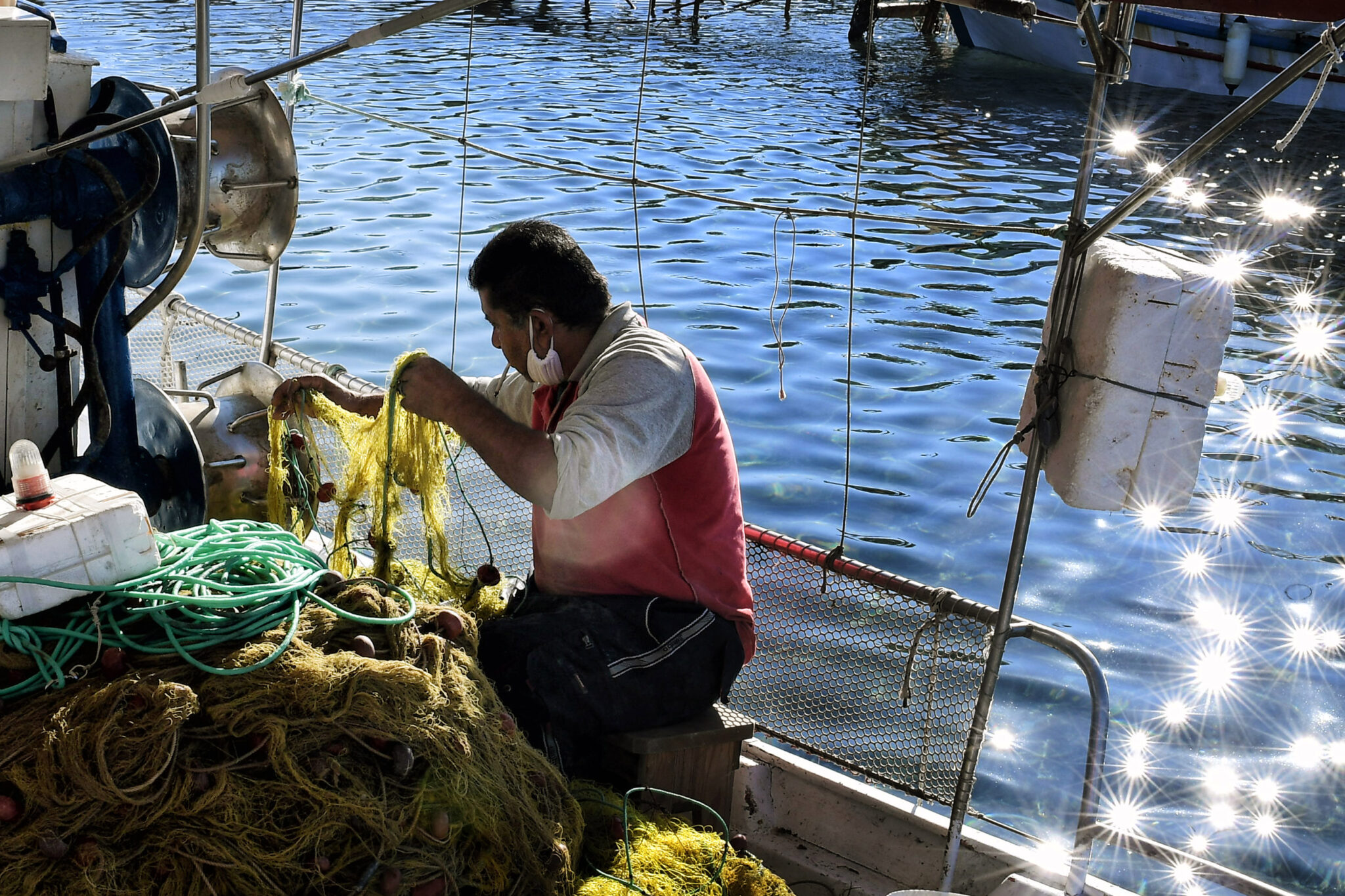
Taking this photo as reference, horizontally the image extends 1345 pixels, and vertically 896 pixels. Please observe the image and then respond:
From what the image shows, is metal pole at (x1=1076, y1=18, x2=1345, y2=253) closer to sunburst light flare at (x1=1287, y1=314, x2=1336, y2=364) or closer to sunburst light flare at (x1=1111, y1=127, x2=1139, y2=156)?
sunburst light flare at (x1=1287, y1=314, x2=1336, y2=364)

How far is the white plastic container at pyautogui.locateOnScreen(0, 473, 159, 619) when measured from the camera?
2203mm

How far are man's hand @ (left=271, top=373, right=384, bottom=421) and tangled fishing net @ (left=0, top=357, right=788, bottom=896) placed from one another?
0.53 meters

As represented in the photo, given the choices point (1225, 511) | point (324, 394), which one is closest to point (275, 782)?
point (324, 394)

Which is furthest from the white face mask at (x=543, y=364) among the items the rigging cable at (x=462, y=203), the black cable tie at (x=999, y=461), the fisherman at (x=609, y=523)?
the black cable tie at (x=999, y=461)

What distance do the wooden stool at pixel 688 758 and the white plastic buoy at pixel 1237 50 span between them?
17908 millimetres

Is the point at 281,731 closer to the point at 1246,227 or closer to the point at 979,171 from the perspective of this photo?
the point at 1246,227

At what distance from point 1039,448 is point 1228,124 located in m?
0.72

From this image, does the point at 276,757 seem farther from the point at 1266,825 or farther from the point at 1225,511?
the point at 1225,511

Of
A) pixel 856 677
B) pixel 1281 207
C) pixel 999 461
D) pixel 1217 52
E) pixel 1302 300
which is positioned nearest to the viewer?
pixel 999 461

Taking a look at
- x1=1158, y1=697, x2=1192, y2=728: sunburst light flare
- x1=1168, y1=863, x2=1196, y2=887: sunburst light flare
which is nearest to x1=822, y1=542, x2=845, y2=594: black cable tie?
x1=1168, y1=863, x2=1196, y2=887: sunburst light flare

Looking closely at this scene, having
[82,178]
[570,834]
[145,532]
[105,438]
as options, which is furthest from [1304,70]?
[105,438]

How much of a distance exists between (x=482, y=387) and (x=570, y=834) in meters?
1.39

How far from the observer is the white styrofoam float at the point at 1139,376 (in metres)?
2.24

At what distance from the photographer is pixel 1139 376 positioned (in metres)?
2.29
